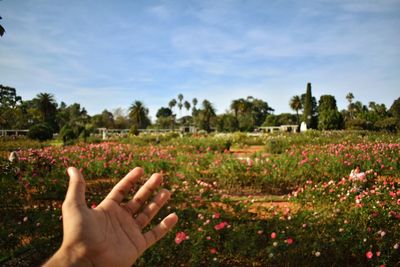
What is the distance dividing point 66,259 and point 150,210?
0.54 m

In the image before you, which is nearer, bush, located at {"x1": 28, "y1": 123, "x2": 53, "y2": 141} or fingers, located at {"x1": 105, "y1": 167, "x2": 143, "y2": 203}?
fingers, located at {"x1": 105, "y1": 167, "x2": 143, "y2": 203}

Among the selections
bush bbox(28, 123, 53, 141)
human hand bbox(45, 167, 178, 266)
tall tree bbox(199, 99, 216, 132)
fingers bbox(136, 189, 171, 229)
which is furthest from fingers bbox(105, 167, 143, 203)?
tall tree bbox(199, 99, 216, 132)

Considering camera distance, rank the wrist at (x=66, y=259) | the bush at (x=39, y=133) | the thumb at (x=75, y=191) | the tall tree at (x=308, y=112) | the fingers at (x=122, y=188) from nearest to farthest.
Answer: the wrist at (x=66, y=259)
the thumb at (x=75, y=191)
the fingers at (x=122, y=188)
the bush at (x=39, y=133)
the tall tree at (x=308, y=112)

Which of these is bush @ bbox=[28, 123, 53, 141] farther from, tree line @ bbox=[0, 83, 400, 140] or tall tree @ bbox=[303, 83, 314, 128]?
tall tree @ bbox=[303, 83, 314, 128]

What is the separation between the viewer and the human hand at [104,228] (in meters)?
1.34

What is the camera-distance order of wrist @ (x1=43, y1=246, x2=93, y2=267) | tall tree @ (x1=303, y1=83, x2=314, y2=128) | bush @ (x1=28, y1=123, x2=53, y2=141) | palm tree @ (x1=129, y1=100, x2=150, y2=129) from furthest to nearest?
palm tree @ (x1=129, y1=100, x2=150, y2=129), tall tree @ (x1=303, y1=83, x2=314, y2=128), bush @ (x1=28, y1=123, x2=53, y2=141), wrist @ (x1=43, y1=246, x2=93, y2=267)

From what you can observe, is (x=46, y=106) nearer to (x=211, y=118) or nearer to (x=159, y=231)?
(x=211, y=118)

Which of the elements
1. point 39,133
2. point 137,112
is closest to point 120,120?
point 137,112

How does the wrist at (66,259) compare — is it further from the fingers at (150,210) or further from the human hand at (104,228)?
the fingers at (150,210)

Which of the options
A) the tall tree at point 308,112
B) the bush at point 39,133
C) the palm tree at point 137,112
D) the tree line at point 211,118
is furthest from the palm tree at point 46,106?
the tall tree at point 308,112

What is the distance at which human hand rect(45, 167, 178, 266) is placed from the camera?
1.34m

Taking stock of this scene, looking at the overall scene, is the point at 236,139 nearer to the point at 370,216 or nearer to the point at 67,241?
the point at 370,216

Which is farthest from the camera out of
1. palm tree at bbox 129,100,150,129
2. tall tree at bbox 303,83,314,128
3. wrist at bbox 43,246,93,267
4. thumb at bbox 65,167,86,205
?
palm tree at bbox 129,100,150,129

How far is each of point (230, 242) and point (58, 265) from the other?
7.96 feet
